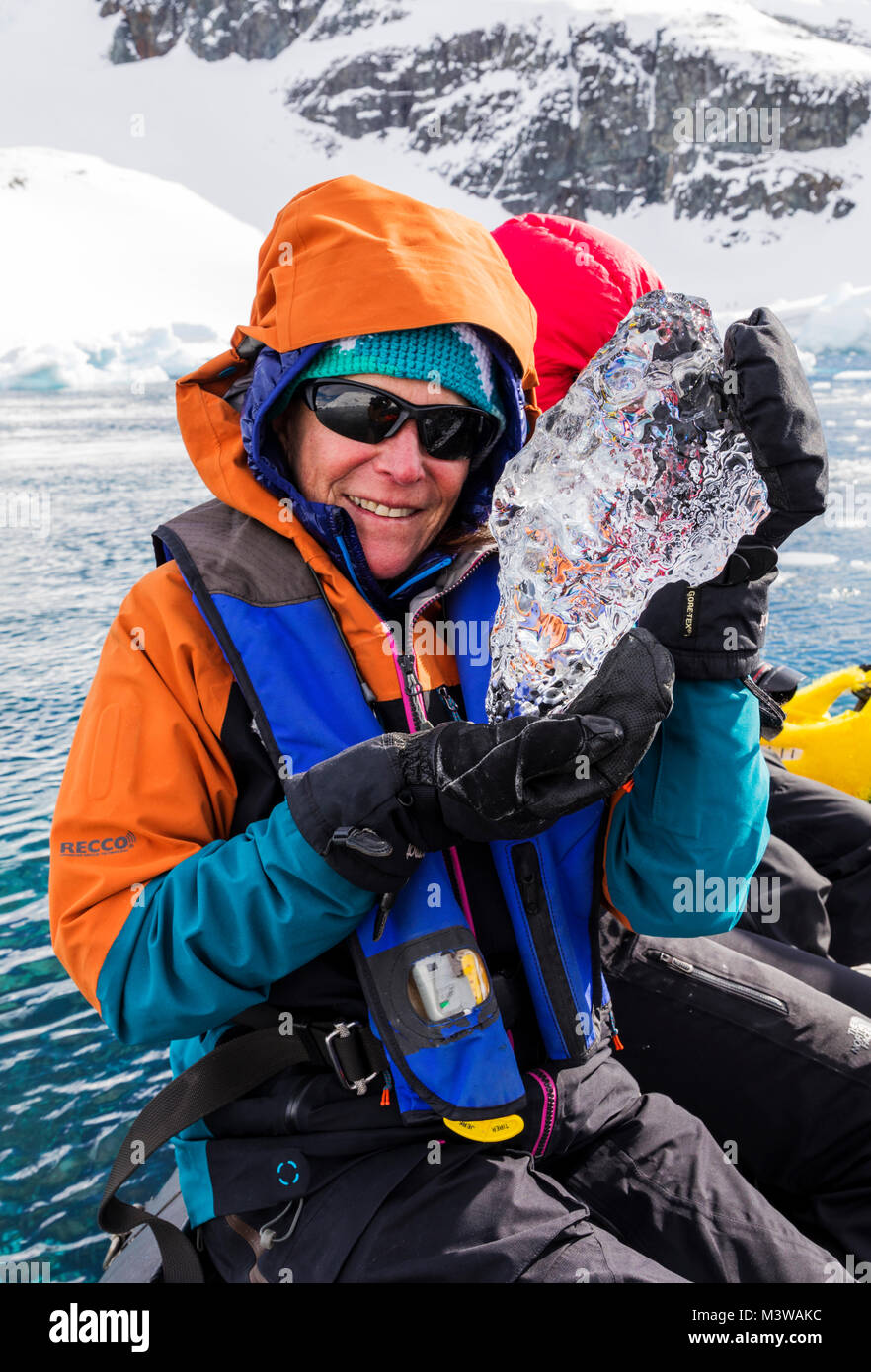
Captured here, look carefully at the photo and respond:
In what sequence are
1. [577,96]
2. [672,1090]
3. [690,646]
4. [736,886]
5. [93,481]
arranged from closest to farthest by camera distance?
[690,646] → [736,886] → [672,1090] → [93,481] → [577,96]

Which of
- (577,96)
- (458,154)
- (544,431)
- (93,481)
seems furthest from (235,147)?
(544,431)

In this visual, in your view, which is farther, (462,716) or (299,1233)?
(462,716)

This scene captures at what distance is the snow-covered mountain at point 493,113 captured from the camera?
246 ft

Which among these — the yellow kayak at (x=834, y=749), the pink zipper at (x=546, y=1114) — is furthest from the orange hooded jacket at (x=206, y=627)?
the yellow kayak at (x=834, y=749)

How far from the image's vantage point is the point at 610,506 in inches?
66.4

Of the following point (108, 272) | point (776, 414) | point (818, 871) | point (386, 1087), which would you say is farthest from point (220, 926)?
point (108, 272)

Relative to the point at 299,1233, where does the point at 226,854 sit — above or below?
above

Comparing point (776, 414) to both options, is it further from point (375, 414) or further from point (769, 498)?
point (375, 414)

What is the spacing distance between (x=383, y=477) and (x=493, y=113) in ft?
339

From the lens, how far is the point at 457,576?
175 cm

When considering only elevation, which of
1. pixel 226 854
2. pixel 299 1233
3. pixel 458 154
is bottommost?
pixel 458 154

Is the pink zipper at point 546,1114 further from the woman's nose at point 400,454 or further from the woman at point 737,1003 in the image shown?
the woman's nose at point 400,454
